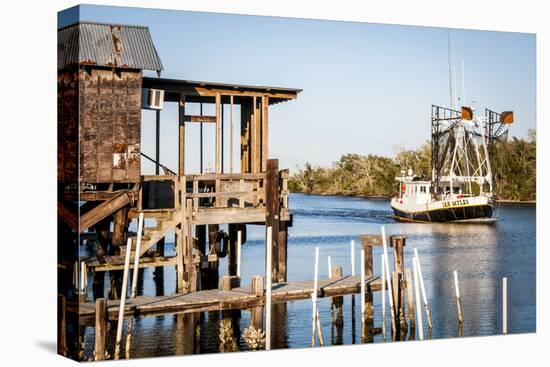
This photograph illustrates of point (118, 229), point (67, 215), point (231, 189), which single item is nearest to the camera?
point (67, 215)

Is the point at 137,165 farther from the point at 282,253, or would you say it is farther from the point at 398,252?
the point at 398,252

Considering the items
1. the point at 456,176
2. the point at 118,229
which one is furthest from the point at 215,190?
the point at 456,176

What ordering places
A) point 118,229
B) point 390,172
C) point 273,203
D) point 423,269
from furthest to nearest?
point 423,269 → point 390,172 → point 273,203 → point 118,229

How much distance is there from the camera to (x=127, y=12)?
19344 millimetres

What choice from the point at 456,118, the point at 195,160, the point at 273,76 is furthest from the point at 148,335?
the point at 456,118

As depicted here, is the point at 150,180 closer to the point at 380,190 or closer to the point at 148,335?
the point at 148,335

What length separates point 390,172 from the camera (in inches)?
955

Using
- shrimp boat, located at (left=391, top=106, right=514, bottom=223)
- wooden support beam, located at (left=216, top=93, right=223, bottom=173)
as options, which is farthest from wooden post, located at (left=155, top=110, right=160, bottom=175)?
shrimp boat, located at (left=391, top=106, right=514, bottom=223)

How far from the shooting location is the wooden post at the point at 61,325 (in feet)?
60.1

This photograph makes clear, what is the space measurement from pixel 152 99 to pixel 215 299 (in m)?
3.70

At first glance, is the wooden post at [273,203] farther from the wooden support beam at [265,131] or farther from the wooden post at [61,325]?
the wooden post at [61,325]

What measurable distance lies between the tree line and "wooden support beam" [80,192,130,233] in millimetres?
3731

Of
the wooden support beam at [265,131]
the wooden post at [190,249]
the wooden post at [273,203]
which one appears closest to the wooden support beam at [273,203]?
the wooden post at [273,203]

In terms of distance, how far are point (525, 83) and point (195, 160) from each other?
637 centimetres
